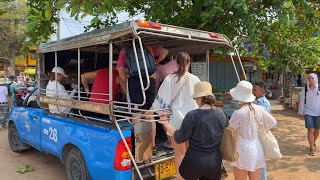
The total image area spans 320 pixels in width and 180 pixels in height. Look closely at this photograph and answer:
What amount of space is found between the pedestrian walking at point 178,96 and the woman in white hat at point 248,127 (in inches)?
21.8

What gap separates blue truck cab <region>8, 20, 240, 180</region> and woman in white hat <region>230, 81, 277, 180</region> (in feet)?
2.91

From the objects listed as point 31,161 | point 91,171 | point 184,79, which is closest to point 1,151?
point 31,161

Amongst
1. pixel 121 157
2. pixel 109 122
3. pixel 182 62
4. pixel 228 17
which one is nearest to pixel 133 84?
pixel 109 122

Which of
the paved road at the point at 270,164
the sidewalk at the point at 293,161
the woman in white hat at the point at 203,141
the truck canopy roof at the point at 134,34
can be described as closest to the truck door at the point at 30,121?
the paved road at the point at 270,164

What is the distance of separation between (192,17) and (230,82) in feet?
31.6

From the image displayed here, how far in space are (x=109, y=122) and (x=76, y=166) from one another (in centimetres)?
75

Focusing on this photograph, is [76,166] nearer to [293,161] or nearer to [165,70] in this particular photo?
[165,70]

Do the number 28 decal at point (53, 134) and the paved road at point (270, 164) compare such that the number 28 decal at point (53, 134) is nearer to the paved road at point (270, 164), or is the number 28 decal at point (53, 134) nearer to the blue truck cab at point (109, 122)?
the blue truck cab at point (109, 122)

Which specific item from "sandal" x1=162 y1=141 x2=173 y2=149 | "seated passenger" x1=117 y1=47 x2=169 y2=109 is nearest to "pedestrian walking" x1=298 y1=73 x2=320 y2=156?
"sandal" x1=162 y1=141 x2=173 y2=149

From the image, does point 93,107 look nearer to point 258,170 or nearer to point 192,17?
point 258,170

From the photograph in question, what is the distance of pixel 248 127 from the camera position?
10.3 ft

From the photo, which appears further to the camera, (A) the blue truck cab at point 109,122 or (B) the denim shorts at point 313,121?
(B) the denim shorts at point 313,121

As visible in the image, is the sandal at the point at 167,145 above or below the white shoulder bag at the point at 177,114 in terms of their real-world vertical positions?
below

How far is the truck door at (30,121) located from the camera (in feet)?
16.3
